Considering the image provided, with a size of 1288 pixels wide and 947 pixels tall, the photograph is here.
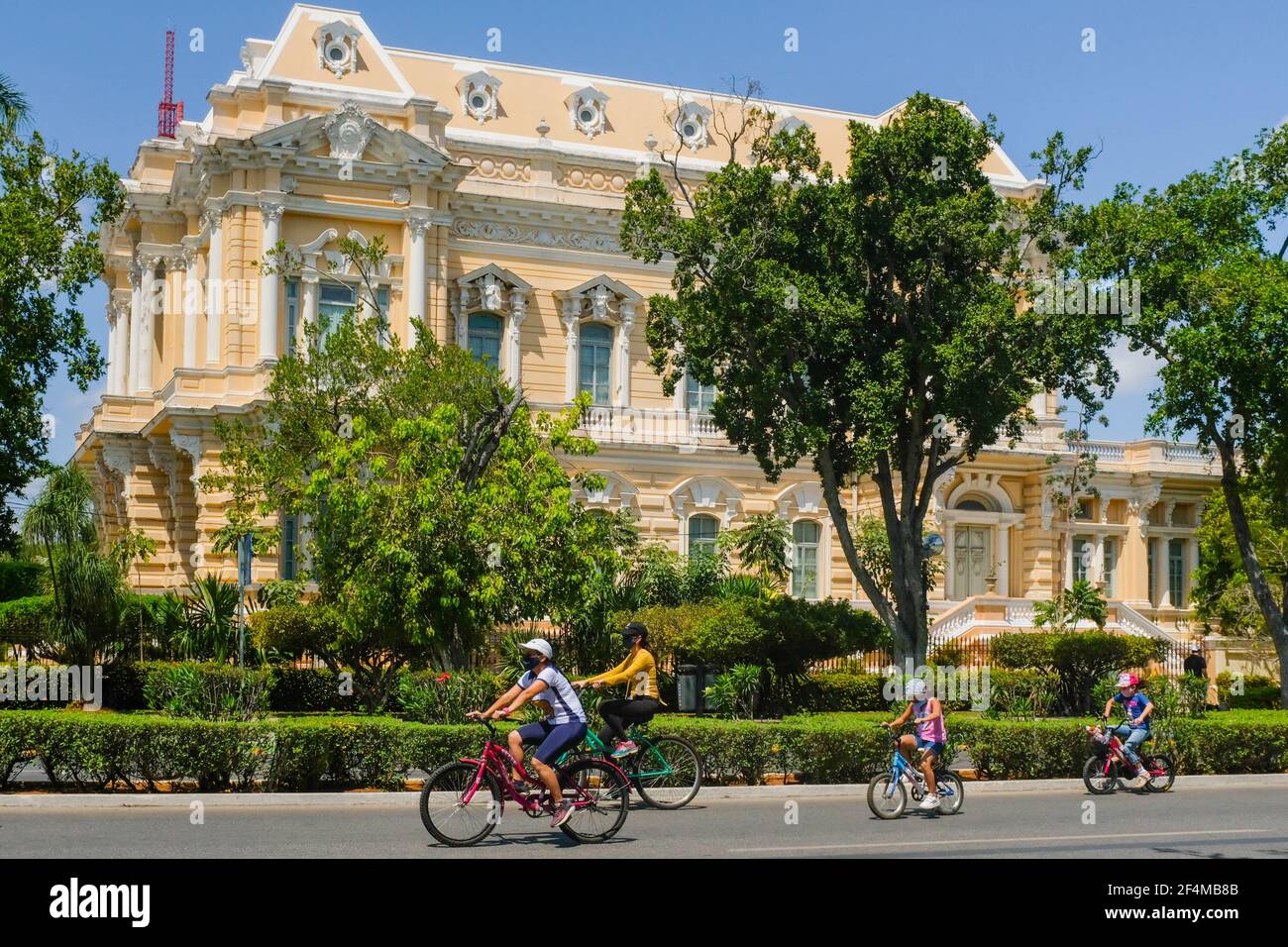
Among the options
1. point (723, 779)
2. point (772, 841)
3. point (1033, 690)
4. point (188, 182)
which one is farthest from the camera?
point (188, 182)

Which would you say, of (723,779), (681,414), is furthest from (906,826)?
(681,414)

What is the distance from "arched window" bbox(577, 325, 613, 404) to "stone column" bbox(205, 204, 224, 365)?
31.1 ft

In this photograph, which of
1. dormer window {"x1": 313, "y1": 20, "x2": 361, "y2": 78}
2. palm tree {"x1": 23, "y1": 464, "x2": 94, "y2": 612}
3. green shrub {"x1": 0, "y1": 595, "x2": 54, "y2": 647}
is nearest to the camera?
green shrub {"x1": 0, "y1": 595, "x2": 54, "y2": 647}

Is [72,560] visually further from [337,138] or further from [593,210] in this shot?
[593,210]

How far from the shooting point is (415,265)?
3738cm

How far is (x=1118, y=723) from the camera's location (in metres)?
19.3

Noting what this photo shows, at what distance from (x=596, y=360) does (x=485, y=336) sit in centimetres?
312

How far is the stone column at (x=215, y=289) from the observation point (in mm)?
36688

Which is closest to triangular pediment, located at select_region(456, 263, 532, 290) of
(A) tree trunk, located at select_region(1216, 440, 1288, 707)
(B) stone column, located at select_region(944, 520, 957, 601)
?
(B) stone column, located at select_region(944, 520, 957, 601)

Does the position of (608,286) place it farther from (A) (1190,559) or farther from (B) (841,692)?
(A) (1190,559)

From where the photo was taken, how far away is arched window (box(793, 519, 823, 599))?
41.1 m

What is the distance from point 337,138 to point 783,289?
51.6ft

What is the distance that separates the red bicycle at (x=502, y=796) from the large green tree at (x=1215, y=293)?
52.8ft

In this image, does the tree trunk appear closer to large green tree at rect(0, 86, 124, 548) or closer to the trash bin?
the trash bin
